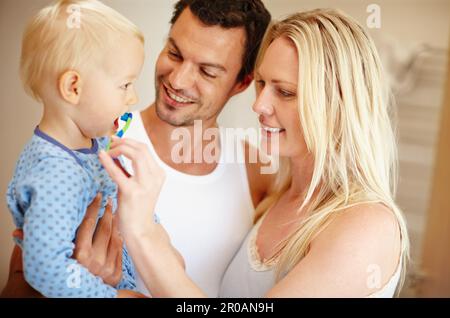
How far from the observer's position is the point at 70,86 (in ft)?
2.74

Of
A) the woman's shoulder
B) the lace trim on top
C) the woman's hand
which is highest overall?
the woman's hand

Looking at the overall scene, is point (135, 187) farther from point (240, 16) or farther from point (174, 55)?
point (240, 16)

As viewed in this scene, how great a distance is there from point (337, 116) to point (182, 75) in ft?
0.96

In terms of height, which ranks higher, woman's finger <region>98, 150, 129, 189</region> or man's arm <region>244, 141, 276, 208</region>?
woman's finger <region>98, 150, 129, 189</region>

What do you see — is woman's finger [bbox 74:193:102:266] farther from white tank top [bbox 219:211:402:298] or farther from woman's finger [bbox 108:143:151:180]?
white tank top [bbox 219:211:402:298]

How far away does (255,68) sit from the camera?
108 centimetres

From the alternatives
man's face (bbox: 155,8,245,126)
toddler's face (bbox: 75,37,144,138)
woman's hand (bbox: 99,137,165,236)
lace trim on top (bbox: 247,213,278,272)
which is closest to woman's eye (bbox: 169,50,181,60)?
man's face (bbox: 155,8,245,126)

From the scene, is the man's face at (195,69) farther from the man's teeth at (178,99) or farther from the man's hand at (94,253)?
the man's hand at (94,253)

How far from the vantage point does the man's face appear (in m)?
1.00

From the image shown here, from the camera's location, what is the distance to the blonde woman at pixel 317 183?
2.80ft

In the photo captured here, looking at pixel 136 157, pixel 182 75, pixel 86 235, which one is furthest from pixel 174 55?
pixel 86 235

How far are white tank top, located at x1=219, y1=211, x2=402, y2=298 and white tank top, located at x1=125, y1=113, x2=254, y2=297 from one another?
23mm
